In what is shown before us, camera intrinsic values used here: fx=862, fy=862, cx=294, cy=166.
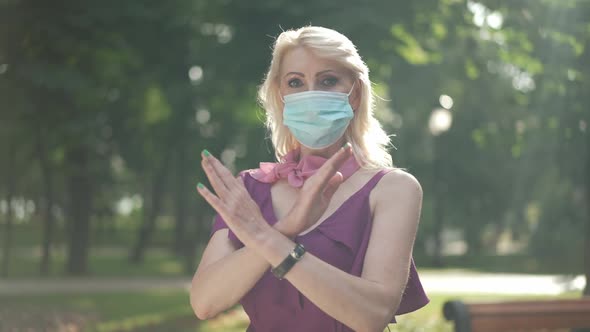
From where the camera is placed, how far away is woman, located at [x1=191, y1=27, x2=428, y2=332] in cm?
254

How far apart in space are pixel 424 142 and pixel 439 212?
12.5ft

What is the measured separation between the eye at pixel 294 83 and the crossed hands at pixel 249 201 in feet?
1.46

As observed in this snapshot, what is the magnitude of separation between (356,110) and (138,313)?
43.0 feet

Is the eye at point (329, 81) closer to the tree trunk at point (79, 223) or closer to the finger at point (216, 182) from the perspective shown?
the finger at point (216, 182)

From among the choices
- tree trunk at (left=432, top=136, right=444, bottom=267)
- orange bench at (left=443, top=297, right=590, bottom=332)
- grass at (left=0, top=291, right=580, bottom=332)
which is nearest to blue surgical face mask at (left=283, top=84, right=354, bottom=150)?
orange bench at (left=443, top=297, right=590, bottom=332)

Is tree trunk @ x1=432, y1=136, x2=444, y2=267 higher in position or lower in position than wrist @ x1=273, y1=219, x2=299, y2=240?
A: lower

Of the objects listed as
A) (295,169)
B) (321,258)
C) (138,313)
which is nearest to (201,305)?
(321,258)

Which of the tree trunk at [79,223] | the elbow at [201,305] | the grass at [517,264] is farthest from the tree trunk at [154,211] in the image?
the elbow at [201,305]

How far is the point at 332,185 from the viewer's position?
2.66 meters

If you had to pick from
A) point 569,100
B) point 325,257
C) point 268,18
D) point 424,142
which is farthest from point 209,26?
point 424,142

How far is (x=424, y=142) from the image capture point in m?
38.9

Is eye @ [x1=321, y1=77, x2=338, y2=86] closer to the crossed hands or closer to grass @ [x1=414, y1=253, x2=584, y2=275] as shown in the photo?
the crossed hands

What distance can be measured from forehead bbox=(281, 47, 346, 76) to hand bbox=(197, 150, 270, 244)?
50 centimetres

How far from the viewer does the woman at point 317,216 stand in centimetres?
254
